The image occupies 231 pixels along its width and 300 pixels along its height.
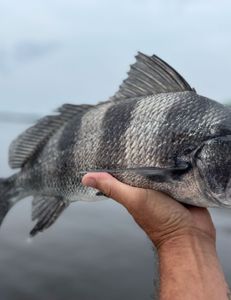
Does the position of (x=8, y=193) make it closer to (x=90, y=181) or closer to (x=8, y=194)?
(x=8, y=194)

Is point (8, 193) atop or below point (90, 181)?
below

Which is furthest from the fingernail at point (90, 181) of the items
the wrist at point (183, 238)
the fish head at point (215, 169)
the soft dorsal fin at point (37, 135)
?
the soft dorsal fin at point (37, 135)

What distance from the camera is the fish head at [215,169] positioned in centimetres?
362

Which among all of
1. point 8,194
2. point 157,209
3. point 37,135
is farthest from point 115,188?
point 8,194

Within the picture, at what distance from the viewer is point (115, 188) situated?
375 centimetres

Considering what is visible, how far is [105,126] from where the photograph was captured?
4.30m

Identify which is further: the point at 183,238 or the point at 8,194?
the point at 8,194

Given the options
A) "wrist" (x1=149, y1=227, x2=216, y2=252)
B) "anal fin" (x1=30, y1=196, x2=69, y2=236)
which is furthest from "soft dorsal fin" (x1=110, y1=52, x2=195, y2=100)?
"anal fin" (x1=30, y1=196, x2=69, y2=236)

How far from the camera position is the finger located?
3.70 metres

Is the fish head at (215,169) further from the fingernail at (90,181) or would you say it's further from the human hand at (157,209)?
the fingernail at (90,181)

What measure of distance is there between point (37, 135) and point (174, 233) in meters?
2.17

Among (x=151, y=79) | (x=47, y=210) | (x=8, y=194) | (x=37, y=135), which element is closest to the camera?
(x=151, y=79)

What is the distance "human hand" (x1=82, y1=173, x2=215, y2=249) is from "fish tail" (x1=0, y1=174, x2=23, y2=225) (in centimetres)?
203

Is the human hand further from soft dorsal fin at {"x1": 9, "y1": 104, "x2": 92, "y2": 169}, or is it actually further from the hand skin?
soft dorsal fin at {"x1": 9, "y1": 104, "x2": 92, "y2": 169}
